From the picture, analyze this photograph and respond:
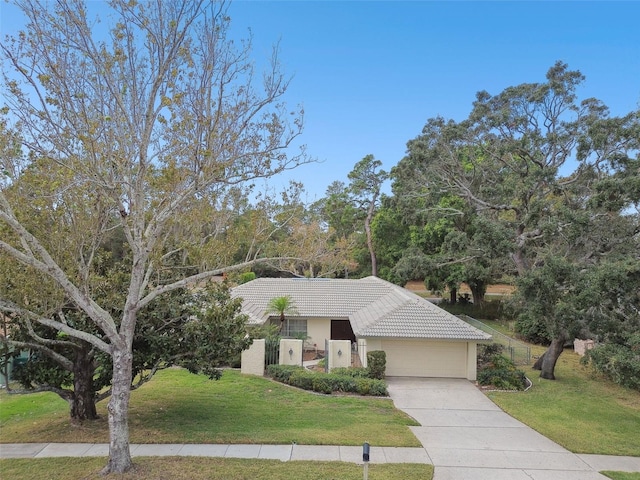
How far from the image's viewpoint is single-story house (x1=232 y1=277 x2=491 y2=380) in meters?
17.5

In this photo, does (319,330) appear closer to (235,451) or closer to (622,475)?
(235,451)

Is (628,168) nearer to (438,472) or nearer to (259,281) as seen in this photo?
(438,472)

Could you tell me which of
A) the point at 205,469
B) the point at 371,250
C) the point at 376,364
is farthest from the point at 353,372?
the point at 371,250

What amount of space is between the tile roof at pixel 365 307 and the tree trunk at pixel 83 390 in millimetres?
9368

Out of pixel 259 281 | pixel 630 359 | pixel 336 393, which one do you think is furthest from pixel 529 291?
pixel 259 281

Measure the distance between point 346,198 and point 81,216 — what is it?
4127cm

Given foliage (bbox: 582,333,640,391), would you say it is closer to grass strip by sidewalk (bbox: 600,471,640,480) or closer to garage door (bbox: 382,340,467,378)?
grass strip by sidewalk (bbox: 600,471,640,480)

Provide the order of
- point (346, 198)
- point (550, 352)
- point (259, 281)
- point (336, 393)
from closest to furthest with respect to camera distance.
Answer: point (336, 393) < point (550, 352) < point (259, 281) < point (346, 198)

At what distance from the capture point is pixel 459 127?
903 inches

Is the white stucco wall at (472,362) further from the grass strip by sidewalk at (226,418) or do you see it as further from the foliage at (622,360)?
the grass strip by sidewalk at (226,418)

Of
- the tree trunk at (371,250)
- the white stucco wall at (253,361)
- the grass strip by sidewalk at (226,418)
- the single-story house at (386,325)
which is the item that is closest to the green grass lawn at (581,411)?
the single-story house at (386,325)

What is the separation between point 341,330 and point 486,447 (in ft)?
45.5

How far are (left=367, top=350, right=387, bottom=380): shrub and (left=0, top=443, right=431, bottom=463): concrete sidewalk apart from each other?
6.68 metres

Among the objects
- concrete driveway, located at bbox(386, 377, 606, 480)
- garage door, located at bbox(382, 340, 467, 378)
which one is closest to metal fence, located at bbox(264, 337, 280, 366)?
garage door, located at bbox(382, 340, 467, 378)
